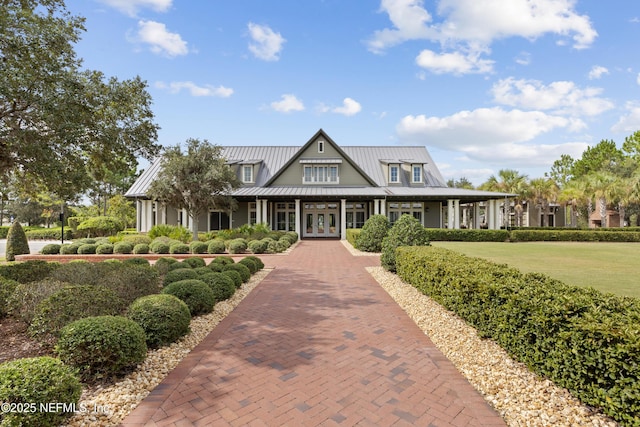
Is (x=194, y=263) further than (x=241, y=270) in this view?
Yes

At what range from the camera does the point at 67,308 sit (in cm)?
477

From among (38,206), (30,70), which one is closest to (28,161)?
(30,70)

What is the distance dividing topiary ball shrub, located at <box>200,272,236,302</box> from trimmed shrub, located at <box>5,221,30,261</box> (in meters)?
15.1

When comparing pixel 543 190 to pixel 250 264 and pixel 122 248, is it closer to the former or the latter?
pixel 250 264

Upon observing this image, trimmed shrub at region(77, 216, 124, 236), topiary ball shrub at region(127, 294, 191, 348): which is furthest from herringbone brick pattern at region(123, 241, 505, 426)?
trimmed shrub at region(77, 216, 124, 236)

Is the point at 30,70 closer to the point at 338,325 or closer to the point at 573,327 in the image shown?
the point at 338,325

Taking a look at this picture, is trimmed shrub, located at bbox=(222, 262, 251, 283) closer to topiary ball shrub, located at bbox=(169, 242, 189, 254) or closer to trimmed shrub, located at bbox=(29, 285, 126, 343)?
trimmed shrub, located at bbox=(29, 285, 126, 343)

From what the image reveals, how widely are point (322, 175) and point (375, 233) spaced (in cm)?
1265

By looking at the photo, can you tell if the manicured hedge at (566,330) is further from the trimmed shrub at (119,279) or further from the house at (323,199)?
the house at (323,199)

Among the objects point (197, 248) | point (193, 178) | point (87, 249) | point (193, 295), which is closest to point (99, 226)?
point (87, 249)

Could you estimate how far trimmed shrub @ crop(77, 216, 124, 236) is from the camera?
29.0m

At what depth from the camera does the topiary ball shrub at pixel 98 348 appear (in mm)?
3924

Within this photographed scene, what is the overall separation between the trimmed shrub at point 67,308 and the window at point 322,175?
A: 78.8 ft

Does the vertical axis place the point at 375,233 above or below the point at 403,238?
Result: below
